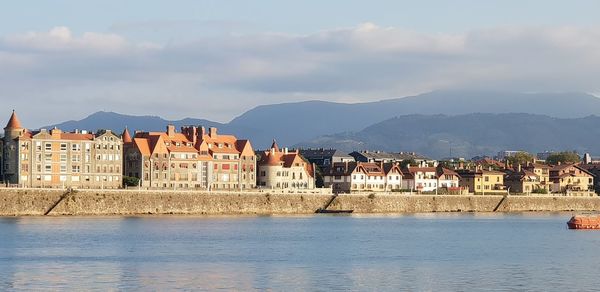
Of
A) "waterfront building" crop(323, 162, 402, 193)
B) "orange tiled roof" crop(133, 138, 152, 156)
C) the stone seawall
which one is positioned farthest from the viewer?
"waterfront building" crop(323, 162, 402, 193)

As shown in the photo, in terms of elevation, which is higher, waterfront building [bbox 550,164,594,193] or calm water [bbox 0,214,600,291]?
waterfront building [bbox 550,164,594,193]

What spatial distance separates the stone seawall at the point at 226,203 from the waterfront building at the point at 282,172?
1507 cm

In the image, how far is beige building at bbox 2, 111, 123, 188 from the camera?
121125 mm

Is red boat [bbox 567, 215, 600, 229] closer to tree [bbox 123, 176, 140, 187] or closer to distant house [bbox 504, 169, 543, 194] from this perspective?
tree [bbox 123, 176, 140, 187]

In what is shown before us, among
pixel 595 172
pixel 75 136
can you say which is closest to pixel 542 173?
pixel 595 172

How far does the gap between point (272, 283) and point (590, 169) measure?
5874 inches

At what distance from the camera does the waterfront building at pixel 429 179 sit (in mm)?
160625

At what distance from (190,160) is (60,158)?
53.4 feet

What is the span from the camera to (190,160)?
134750mm

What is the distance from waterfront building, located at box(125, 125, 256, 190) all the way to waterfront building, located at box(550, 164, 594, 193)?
5733 centimetres

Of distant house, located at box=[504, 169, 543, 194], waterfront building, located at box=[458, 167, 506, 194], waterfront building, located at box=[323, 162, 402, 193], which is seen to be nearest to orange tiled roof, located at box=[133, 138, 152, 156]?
waterfront building, located at box=[323, 162, 402, 193]

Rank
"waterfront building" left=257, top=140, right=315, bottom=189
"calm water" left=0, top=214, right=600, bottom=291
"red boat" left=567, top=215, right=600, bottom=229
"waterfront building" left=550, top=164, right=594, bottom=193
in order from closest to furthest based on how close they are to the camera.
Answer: "calm water" left=0, top=214, right=600, bottom=291
"red boat" left=567, top=215, right=600, bottom=229
"waterfront building" left=257, top=140, right=315, bottom=189
"waterfront building" left=550, top=164, right=594, bottom=193

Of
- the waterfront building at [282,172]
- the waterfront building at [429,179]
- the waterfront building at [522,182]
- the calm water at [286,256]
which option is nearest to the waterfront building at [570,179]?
the waterfront building at [522,182]

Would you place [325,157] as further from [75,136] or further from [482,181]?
[75,136]
